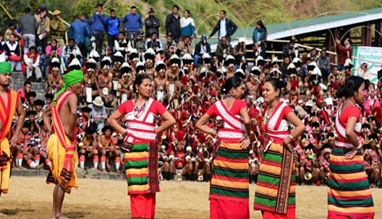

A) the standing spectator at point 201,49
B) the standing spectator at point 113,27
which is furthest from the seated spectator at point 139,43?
the standing spectator at point 201,49

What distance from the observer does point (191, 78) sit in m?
21.7

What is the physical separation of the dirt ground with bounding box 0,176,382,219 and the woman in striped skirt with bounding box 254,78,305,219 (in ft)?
6.86

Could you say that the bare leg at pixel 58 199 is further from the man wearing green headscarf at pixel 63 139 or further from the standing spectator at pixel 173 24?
the standing spectator at pixel 173 24

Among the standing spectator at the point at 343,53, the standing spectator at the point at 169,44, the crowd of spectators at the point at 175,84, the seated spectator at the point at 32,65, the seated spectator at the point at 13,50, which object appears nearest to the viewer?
the crowd of spectators at the point at 175,84

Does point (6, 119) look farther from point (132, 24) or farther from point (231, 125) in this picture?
point (132, 24)

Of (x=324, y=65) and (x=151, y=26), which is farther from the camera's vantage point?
(x=324, y=65)

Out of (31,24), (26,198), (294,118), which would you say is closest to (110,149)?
(26,198)

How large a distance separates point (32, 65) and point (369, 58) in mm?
9911

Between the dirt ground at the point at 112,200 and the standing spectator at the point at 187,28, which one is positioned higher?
the standing spectator at the point at 187,28

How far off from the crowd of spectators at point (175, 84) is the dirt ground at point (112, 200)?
74cm

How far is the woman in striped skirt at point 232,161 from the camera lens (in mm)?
11477

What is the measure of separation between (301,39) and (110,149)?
49.0 feet

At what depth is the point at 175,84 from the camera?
835 inches

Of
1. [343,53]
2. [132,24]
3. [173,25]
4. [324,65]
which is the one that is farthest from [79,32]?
[343,53]
